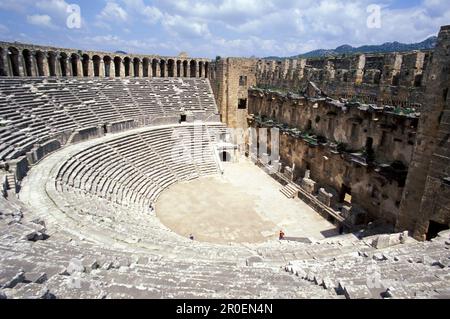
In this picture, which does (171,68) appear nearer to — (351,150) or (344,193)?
(351,150)

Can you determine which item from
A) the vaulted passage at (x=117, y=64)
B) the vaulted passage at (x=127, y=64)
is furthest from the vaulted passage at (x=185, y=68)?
the vaulted passage at (x=117, y=64)

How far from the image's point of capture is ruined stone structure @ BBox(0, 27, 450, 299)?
620 cm

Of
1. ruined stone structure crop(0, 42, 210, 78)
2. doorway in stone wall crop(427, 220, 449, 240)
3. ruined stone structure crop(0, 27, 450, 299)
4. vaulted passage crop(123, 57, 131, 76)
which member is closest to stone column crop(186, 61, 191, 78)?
ruined stone structure crop(0, 42, 210, 78)

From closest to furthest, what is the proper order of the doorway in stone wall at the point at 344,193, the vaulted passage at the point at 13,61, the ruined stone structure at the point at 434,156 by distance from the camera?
the ruined stone structure at the point at 434,156, the doorway in stone wall at the point at 344,193, the vaulted passage at the point at 13,61

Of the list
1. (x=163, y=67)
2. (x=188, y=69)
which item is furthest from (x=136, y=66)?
(x=188, y=69)

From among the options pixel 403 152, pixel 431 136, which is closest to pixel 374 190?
pixel 403 152

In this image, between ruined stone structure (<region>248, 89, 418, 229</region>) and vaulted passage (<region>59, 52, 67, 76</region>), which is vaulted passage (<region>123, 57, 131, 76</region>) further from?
ruined stone structure (<region>248, 89, 418, 229</region>)

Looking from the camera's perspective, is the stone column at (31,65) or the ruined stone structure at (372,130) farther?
the stone column at (31,65)

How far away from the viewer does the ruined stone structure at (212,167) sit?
6.20 meters

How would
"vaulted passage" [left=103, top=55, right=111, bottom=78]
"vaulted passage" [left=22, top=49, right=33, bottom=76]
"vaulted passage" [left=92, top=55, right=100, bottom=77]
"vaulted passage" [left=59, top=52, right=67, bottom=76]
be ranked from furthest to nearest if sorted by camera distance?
"vaulted passage" [left=103, top=55, right=111, bottom=78]
"vaulted passage" [left=92, top=55, right=100, bottom=77]
"vaulted passage" [left=59, top=52, right=67, bottom=76]
"vaulted passage" [left=22, top=49, right=33, bottom=76]

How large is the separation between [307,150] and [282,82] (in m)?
6.70

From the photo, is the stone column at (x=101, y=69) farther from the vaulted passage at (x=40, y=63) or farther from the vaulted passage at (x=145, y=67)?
the vaulted passage at (x=40, y=63)

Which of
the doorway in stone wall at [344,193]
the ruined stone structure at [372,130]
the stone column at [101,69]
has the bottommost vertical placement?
the doorway in stone wall at [344,193]
